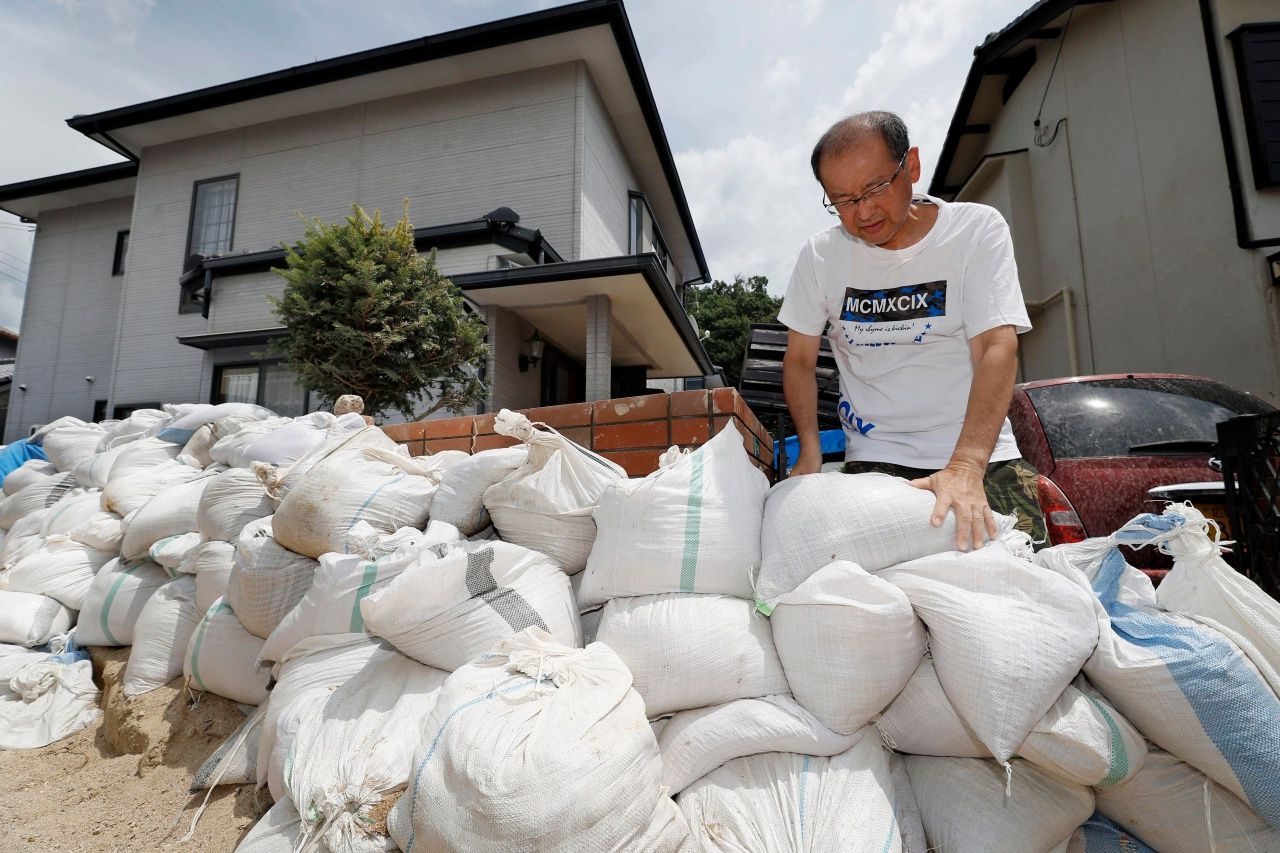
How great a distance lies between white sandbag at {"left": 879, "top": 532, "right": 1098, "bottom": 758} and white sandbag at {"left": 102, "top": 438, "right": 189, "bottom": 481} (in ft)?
12.9

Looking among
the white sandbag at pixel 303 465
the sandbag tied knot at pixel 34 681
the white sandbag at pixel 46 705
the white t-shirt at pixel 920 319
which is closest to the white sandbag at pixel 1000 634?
the white t-shirt at pixel 920 319

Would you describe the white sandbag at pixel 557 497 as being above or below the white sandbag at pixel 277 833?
above

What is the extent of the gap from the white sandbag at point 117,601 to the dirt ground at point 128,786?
0.18 m

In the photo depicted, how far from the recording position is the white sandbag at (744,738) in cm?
109

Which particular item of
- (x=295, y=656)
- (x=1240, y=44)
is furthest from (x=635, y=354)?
(x=295, y=656)

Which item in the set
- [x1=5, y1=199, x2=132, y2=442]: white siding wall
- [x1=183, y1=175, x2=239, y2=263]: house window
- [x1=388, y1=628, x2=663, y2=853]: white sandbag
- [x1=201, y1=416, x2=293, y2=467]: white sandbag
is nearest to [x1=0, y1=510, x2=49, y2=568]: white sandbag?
[x1=201, y1=416, x2=293, y2=467]: white sandbag

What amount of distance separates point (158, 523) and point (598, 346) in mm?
4396

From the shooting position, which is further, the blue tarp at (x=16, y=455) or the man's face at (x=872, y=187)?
the blue tarp at (x=16, y=455)

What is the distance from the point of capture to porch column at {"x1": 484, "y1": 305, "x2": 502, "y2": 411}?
6609 mm

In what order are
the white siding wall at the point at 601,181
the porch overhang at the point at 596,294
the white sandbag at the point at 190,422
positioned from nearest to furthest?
1. the white sandbag at the point at 190,422
2. the porch overhang at the point at 596,294
3. the white siding wall at the point at 601,181

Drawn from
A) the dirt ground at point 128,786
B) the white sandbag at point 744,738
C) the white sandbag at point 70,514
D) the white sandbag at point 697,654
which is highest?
the white sandbag at point 70,514

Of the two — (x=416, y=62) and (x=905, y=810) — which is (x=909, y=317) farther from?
(x=416, y=62)

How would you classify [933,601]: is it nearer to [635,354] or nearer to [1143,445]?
[1143,445]

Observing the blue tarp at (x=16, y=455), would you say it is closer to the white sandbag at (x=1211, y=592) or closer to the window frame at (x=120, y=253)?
the white sandbag at (x=1211, y=592)
